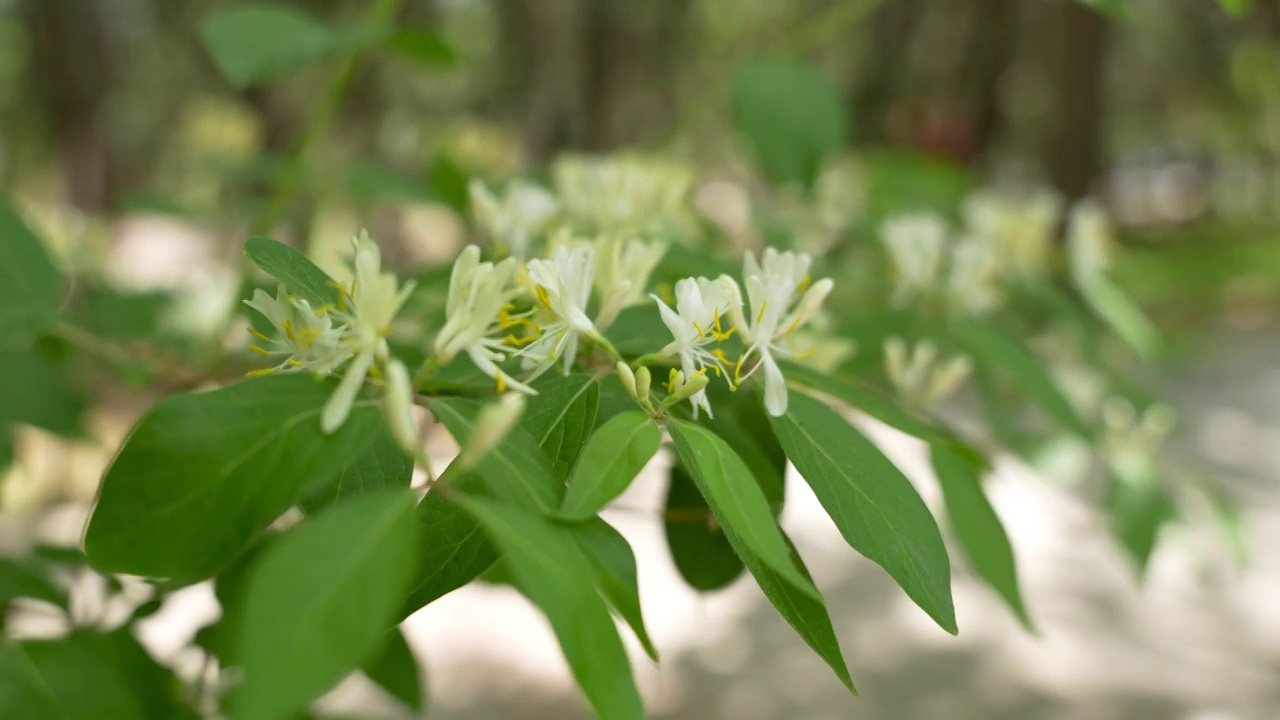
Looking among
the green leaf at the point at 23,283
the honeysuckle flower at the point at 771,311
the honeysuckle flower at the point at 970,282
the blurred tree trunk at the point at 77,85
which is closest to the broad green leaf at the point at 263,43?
the green leaf at the point at 23,283

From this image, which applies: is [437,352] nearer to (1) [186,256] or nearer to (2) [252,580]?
(2) [252,580]

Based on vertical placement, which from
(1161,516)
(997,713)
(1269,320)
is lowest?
(997,713)

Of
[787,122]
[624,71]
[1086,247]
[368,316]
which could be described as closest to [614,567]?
[368,316]

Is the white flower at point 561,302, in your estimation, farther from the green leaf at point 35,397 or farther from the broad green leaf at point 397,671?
the green leaf at point 35,397

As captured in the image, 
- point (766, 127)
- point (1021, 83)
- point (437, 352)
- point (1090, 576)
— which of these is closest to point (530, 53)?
point (1090, 576)

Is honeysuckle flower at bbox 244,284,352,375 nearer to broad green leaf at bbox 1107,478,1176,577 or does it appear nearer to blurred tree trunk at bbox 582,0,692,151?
broad green leaf at bbox 1107,478,1176,577
